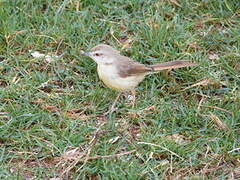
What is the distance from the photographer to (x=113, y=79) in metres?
7.35

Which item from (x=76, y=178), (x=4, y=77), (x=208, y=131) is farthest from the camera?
(x=4, y=77)

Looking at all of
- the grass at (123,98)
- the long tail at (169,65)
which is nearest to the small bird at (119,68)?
the long tail at (169,65)

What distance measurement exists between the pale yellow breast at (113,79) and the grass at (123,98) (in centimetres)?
21

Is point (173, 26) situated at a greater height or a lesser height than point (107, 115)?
greater

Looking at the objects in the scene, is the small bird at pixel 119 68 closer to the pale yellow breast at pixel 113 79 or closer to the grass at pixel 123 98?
the pale yellow breast at pixel 113 79

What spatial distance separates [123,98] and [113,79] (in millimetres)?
454

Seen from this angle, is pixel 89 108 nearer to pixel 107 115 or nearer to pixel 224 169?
pixel 107 115

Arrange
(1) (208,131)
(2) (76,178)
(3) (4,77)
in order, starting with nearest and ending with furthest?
(2) (76,178), (1) (208,131), (3) (4,77)

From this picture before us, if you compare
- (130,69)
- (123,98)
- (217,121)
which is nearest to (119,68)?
(130,69)

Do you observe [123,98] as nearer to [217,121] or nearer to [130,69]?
[130,69]

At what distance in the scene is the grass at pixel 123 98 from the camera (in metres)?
6.46

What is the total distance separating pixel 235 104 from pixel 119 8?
2.87 meters

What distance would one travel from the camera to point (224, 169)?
21.0 ft

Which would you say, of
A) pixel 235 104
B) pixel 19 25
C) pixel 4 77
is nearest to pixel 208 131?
pixel 235 104
